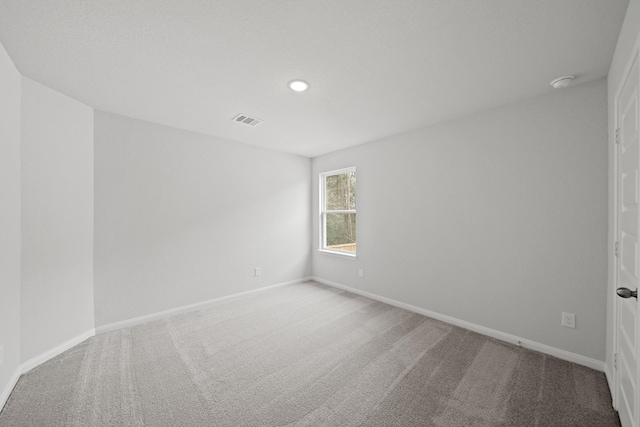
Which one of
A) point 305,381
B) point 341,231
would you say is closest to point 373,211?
point 341,231

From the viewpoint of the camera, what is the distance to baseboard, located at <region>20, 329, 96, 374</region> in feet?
6.50

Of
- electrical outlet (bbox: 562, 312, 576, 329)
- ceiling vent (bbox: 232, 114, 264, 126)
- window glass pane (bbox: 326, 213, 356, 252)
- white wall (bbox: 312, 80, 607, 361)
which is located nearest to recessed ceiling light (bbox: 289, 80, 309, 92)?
ceiling vent (bbox: 232, 114, 264, 126)

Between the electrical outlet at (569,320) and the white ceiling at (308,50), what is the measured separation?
195cm

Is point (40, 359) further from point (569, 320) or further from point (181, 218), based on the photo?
point (569, 320)

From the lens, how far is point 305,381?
1863 mm

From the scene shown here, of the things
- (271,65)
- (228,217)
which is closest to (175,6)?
(271,65)

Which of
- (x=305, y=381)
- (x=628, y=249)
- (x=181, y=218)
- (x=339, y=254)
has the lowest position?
(x=305, y=381)

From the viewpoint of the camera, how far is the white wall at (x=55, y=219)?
6.70ft

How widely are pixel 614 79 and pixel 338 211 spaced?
3.28m

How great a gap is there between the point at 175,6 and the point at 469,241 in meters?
3.12

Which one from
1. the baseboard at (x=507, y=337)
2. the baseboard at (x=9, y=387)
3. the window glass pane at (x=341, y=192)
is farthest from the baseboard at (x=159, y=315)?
the baseboard at (x=507, y=337)

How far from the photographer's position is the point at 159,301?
3.02 meters

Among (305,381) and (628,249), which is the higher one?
(628,249)

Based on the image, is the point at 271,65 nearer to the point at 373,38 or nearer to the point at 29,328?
the point at 373,38
